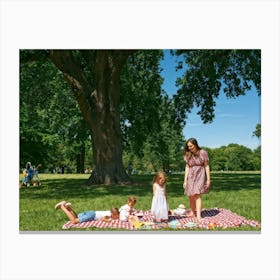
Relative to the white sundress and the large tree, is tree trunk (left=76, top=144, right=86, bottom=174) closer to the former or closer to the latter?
the large tree

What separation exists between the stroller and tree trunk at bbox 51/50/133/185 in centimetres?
171

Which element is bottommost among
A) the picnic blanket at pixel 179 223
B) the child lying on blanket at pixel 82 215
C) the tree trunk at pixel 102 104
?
the picnic blanket at pixel 179 223

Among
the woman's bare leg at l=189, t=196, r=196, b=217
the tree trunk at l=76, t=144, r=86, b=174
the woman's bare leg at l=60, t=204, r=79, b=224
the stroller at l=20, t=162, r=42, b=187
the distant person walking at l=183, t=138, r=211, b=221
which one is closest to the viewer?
the woman's bare leg at l=60, t=204, r=79, b=224

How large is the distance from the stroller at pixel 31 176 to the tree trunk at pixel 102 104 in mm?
1709

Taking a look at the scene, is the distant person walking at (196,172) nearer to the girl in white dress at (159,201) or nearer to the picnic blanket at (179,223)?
the picnic blanket at (179,223)

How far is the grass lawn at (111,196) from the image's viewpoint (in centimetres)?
857

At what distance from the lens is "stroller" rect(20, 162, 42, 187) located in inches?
411

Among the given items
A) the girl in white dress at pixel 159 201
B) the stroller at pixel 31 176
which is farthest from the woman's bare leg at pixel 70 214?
the stroller at pixel 31 176

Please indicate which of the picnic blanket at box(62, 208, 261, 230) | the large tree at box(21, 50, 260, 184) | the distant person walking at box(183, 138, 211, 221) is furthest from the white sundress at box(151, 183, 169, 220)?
the large tree at box(21, 50, 260, 184)

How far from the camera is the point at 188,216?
864cm
